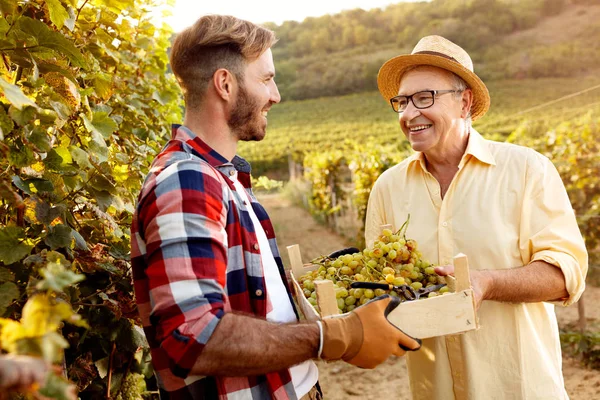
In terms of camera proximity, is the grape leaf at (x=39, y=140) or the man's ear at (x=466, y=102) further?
the man's ear at (x=466, y=102)

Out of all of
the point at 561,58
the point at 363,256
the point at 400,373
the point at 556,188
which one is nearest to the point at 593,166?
the point at 400,373

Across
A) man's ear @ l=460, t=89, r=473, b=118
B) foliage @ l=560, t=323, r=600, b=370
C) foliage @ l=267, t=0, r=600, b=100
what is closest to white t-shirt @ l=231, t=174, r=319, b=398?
man's ear @ l=460, t=89, r=473, b=118

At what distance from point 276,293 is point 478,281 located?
0.76 meters

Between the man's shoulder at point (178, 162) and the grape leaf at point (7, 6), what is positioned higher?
the grape leaf at point (7, 6)

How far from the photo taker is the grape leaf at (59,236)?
5.34 ft

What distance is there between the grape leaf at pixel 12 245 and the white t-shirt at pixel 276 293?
62cm

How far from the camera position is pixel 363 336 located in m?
1.40

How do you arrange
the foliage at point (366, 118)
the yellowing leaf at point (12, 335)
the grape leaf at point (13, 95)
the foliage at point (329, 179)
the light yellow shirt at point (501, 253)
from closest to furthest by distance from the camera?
the yellowing leaf at point (12, 335) → the grape leaf at point (13, 95) → the light yellow shirt at point (501, 253) → the foliage at point (329, 179) → the foliage at point (366, 118)

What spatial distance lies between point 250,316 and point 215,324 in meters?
0.13

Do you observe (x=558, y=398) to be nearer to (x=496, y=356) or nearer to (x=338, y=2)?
(x=496, y=356)

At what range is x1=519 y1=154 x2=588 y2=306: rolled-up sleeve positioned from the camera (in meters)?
2.06

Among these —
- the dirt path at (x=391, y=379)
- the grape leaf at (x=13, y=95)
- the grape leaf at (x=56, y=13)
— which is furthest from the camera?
the dirt path at (x=391, y=379)

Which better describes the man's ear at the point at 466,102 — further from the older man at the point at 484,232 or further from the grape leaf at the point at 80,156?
the grape leaf at the point at 80,156

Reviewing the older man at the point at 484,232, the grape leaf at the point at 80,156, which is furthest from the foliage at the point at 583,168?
the grape leaf at the point at 80,156
